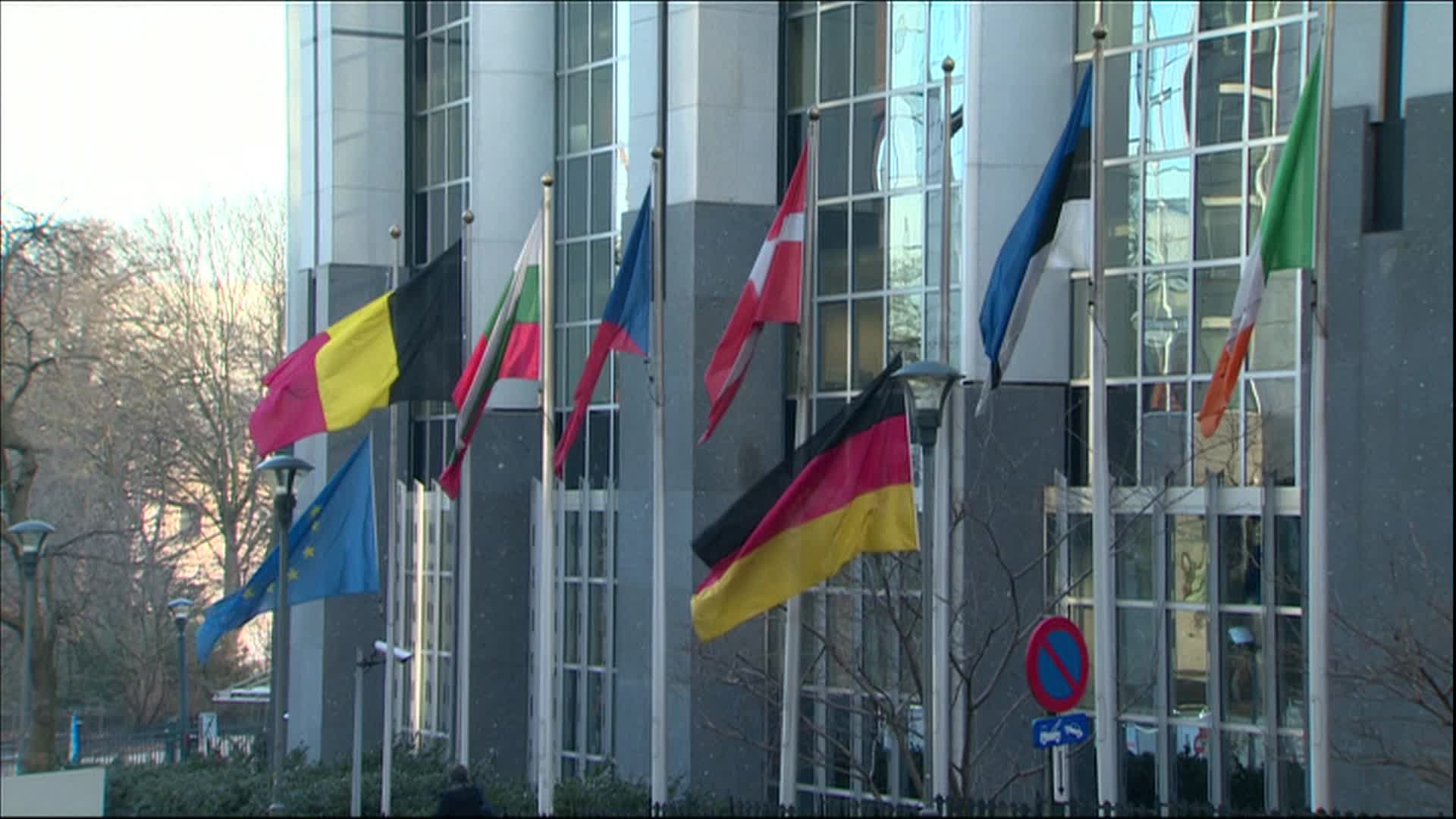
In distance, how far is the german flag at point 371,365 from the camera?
1934 cm

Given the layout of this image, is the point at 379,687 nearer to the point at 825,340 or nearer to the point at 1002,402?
the point at 825,340

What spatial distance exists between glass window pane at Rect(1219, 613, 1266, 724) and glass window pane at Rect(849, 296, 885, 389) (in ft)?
20.3

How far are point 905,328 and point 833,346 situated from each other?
4.21ft

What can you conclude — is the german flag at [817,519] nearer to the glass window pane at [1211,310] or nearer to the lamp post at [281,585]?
the lamp post at [281,585]

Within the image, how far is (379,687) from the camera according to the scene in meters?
33.8

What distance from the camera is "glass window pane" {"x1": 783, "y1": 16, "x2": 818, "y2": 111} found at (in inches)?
1048

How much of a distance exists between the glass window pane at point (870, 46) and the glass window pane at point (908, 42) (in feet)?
0.62

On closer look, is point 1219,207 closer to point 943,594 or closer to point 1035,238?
point 943,594

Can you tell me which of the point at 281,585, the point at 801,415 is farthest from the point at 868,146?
the point at 281,585

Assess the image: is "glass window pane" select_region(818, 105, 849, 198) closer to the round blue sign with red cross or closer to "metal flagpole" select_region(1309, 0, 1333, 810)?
"metal flagpole" select_region(1309, 0, 1333, 810)

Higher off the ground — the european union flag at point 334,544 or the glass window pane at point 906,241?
the glass window pane at point 906,241

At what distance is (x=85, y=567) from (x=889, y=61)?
122 ft

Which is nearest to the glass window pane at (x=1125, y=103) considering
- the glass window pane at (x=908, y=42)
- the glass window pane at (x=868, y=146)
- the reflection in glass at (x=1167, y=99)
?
the reflection in glass at (x=1167, y=99)

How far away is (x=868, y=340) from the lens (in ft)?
84.7
